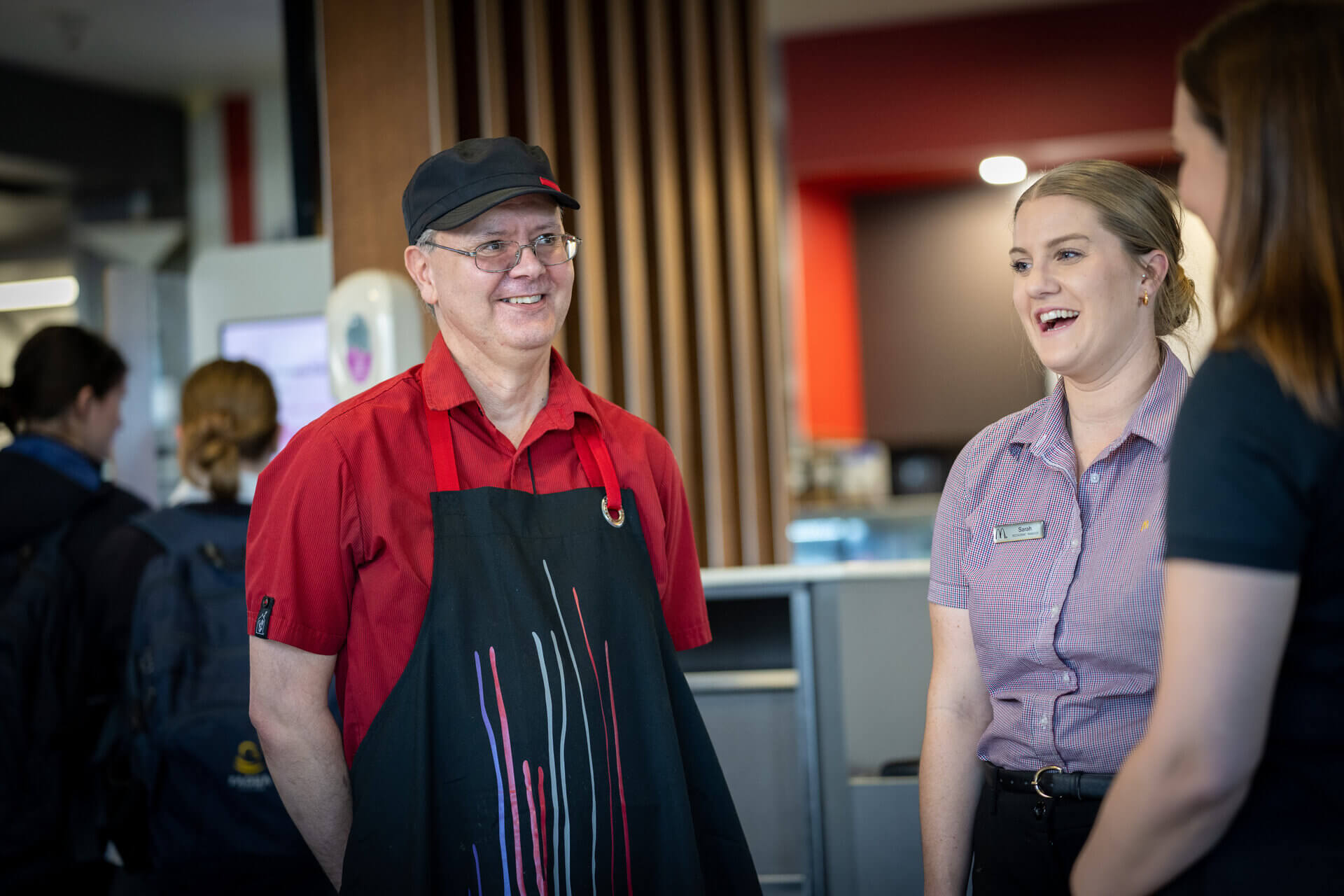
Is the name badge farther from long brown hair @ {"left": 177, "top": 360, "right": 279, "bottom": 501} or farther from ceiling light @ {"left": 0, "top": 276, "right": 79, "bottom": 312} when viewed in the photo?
ceiling light @ {"left": 0, "top": 276, "right": 79, "bottom": 312}

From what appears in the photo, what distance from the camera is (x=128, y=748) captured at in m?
2.12

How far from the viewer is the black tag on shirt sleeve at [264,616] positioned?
135cm

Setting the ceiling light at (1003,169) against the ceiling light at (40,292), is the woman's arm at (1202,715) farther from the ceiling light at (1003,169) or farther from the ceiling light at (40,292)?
the ceiling light at (40,292)

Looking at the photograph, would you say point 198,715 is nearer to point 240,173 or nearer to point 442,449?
point 442,449

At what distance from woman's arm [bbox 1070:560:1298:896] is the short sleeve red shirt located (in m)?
0.78

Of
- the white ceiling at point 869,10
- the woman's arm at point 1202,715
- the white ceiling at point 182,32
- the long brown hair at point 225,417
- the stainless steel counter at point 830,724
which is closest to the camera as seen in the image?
the woman's arm at point 1202,715

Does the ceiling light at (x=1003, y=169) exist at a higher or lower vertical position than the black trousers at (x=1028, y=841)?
higher

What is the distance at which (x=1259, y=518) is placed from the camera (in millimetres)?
880

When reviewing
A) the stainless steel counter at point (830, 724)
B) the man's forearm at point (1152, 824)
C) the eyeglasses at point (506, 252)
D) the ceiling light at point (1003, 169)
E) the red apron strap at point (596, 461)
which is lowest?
the stainless steel counter at point (830, 724)

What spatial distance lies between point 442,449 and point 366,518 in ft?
0.41

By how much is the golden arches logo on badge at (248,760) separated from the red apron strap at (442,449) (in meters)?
0.80

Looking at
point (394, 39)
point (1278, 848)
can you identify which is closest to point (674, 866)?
point (1278, 848)

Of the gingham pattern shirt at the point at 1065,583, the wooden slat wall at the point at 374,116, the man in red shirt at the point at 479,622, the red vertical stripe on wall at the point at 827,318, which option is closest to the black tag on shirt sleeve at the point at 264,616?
the man in red shirt at the point at 479,622

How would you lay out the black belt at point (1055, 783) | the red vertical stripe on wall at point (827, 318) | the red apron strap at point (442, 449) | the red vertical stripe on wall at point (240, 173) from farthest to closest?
the red vertical stripe on wall at point (827, 318)
the red vertical stripe on wall at point (240, 173)
the red apron strap at point (442, 449)
the black belt at point (1055, 783)
